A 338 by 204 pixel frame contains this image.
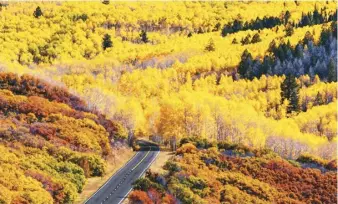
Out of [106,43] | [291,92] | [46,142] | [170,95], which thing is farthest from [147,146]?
[106,43]

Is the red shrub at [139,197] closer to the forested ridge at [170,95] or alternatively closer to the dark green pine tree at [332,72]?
the forested ridge at [170,95]

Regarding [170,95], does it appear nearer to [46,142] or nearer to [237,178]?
[237,178]

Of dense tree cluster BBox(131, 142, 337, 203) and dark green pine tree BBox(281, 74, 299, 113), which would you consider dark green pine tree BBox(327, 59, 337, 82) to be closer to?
dark green pine tree BBox(281, 74, 299, 113)

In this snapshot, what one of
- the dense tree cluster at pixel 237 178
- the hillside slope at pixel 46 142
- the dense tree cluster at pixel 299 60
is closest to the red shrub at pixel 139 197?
the dense tree cluster at pixel 237 178

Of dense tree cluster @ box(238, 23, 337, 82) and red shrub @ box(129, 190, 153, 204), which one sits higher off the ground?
dense tree cluster @ box(238, 23, 337, 82)

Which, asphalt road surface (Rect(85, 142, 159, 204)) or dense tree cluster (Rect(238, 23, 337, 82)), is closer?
asphalt road surface (Rect(85, 142, 159, 204))

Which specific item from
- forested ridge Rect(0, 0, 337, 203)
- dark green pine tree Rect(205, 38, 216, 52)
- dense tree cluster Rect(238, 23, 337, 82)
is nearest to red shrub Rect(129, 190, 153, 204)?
forested ridge Rect(0, 0, 337, 203)

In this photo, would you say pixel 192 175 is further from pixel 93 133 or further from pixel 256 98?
pixel 256 98
